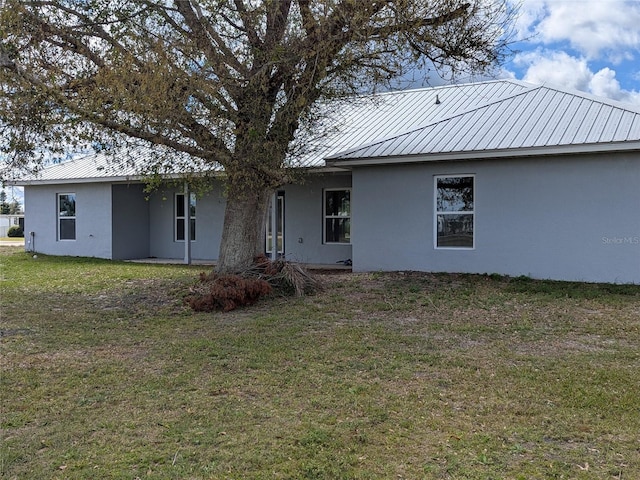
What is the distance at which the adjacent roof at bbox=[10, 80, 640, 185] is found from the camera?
34.6ft

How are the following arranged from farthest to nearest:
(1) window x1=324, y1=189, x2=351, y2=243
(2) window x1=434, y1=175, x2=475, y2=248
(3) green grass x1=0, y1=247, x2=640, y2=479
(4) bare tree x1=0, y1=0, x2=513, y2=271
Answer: (1) window x1=324, y1=189, x2=351, y2=243, (2) window x1=434, y1=175, x2=475, y2=248, (4) bare tree x1=0, y1=0, x2=513, y2=271, (3) green grass x1=0, y1=247, x2=640, y2=479

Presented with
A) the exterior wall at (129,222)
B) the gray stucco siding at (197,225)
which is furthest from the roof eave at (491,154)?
the exterior wall at (129,222)

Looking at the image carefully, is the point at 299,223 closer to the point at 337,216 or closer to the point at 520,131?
the point at 337,216

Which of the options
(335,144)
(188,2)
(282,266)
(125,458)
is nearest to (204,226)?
(335,144)

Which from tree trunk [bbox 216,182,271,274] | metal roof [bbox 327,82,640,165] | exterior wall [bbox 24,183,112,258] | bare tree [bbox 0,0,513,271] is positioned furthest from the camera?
exterior wall [bbox 24,183,112,258]

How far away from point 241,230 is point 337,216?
18.4 feet

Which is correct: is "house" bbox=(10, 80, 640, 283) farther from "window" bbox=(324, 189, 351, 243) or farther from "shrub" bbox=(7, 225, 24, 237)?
"shrub" bbox=(7, 225, 24, 237)

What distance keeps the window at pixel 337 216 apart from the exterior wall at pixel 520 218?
8.95 feet

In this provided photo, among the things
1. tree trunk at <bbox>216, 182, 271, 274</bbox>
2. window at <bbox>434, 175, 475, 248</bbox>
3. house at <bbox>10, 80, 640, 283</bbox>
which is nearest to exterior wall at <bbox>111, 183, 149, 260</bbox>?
house at <bbox>10, 80, 640, 283</bbox>

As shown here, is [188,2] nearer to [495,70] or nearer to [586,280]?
[495,70]

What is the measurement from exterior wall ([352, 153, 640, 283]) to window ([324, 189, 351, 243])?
2.73 metres

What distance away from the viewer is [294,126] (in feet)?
31.9

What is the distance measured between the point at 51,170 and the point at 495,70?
16.1 meters

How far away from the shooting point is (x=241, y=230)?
10766 millimetres
